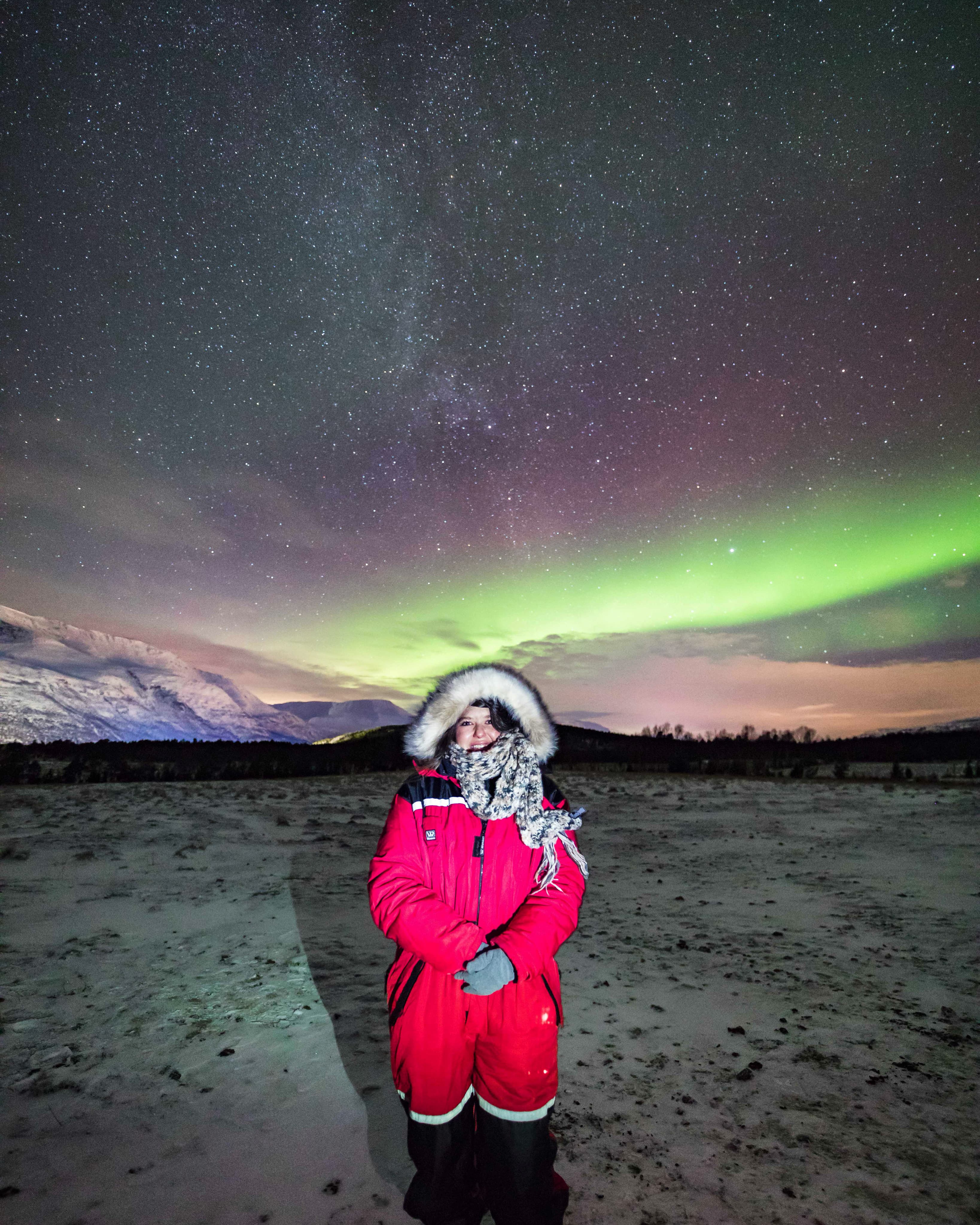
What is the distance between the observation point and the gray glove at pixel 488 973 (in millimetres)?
1986

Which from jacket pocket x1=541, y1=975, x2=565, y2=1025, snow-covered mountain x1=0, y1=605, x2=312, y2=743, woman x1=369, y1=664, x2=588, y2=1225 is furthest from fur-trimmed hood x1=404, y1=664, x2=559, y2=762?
snow-covered mountain x1=0, y1=605, x2=312, y2=743

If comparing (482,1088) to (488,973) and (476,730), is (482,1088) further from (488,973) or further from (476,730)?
(476,730)

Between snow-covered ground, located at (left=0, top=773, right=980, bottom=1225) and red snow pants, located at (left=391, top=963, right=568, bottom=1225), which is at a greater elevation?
red snow pants, located at (left=391, top=963, right=568, bottom=1225)

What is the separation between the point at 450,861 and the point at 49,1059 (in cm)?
330

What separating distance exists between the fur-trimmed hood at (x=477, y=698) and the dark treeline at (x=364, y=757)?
12.3 metres

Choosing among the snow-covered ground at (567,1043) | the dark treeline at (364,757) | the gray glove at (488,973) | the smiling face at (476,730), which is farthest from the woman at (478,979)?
the dark treeline at (364,757)

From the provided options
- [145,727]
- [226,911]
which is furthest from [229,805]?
[145,727]

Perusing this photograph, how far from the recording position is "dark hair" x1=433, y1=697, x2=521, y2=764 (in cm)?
283

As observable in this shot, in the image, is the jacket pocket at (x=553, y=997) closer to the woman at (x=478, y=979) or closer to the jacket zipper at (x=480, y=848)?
the woman at (x=478, y=979)

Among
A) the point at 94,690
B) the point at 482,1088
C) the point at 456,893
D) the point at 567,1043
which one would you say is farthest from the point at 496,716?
the point at 94,690

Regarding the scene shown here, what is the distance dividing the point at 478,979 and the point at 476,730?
3.51 ft

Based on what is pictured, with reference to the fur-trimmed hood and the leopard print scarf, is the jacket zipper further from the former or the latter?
the fur-trimmed hood

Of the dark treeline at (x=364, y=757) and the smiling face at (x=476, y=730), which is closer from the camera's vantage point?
the smiling face at (x=476, y=730)

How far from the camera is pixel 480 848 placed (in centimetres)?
230
